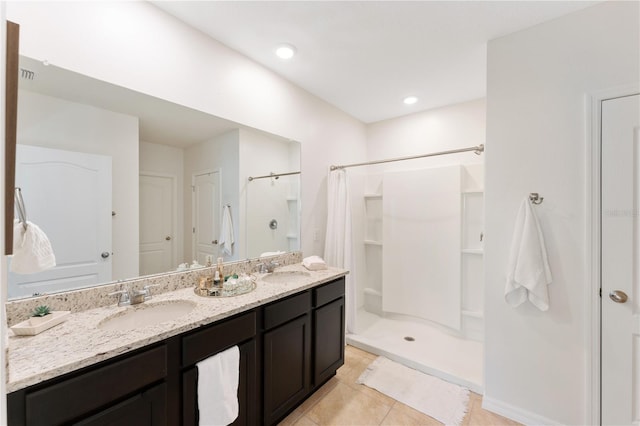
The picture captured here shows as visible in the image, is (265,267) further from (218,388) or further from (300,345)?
(218,388)

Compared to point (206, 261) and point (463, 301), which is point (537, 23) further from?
point (206, 261)

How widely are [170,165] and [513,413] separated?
2896 mm

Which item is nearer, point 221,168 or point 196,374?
point 196,374

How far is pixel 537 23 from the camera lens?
5.57 ft

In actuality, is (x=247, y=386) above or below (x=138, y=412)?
below

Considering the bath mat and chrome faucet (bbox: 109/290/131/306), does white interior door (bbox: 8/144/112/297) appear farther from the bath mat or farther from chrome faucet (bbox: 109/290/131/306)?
the bath mat

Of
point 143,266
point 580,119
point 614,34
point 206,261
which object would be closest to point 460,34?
point 614,34

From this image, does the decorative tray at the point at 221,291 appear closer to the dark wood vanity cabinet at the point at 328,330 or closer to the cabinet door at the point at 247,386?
the cabinet door at the point at 247,386

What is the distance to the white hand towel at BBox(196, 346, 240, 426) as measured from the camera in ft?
3.97

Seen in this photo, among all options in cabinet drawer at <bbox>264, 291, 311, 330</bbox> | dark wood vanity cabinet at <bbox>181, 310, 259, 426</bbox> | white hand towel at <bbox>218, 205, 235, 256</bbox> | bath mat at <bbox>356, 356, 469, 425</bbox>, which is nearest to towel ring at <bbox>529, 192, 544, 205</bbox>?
bath mat at <bbox>356, 356, 469, 425</bbox>

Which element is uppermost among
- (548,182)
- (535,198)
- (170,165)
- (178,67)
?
(178,67)

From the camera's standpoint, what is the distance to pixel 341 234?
9.11 ft

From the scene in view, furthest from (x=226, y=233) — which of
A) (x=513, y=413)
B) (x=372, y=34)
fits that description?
(x=513, y=413)

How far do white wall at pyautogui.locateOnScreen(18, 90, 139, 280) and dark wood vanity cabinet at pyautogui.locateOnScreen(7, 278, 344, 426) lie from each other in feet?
2.14
